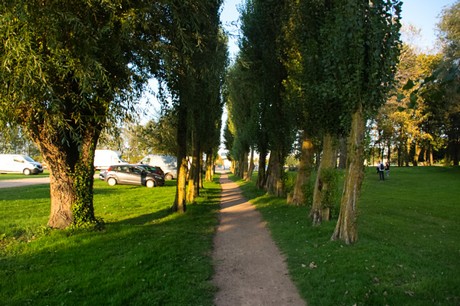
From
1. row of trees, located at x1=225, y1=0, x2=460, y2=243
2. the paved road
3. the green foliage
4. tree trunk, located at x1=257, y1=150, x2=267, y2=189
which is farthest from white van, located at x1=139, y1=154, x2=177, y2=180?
the green foliage

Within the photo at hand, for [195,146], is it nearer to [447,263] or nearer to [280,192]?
[280,192]

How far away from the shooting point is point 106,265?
579cm

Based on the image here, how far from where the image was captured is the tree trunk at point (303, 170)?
13.0 metres

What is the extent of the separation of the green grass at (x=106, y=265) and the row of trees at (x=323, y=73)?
3428mm

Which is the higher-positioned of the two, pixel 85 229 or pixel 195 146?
pixel 195 146

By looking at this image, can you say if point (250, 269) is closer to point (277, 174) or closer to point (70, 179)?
point (70, 179)

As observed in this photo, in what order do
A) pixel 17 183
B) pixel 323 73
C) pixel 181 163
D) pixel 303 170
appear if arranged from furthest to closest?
pixel 17 183
pixel 303 170
pixel 181 163
pixel 323 73

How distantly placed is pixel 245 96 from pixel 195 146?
972 cm

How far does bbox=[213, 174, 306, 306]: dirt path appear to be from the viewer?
15.7 ft

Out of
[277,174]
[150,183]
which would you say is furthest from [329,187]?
[150,183]

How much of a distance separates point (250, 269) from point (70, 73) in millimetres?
4983

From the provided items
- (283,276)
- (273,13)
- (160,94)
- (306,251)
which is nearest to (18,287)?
(283,276)

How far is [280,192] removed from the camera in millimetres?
17812

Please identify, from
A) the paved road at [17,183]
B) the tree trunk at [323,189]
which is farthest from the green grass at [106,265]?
the paved road at [17,183]
